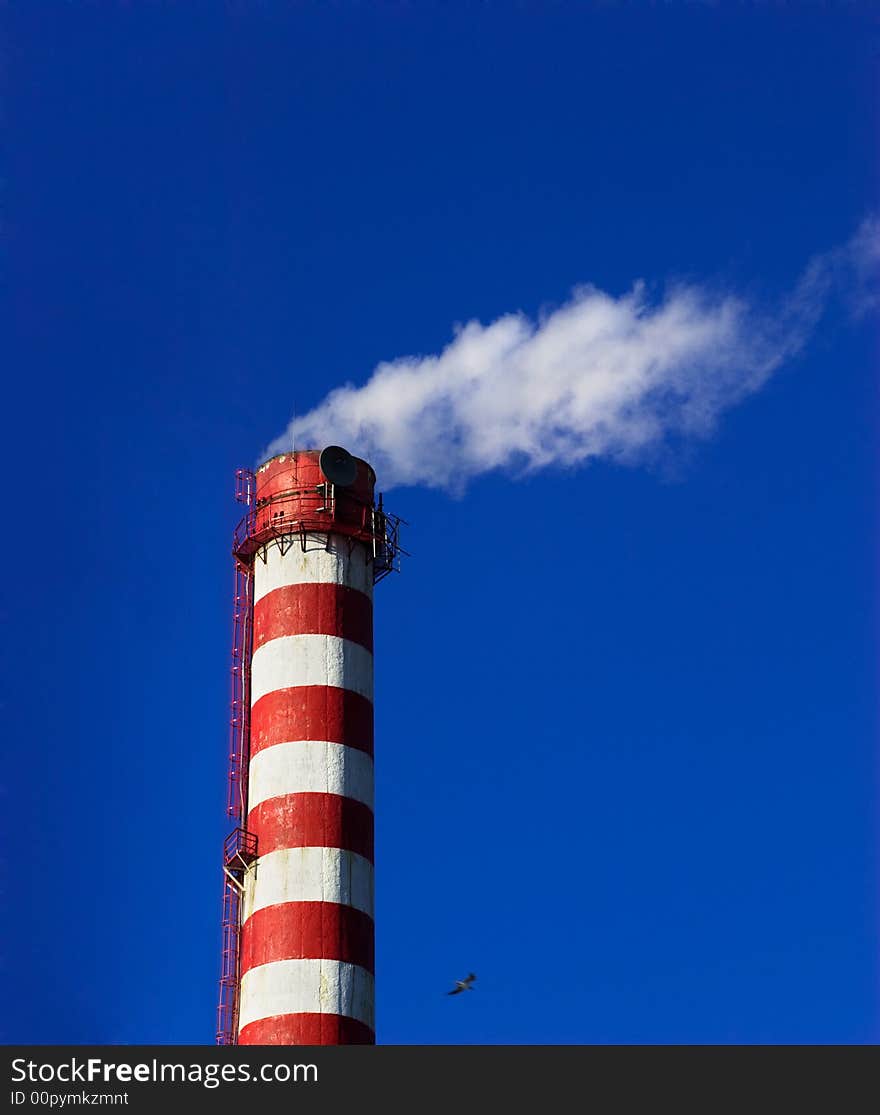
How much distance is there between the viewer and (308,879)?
170 ft

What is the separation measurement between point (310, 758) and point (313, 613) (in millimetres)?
4195

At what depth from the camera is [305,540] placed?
2207 inches

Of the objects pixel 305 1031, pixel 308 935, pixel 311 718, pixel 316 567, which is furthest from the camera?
pixel 316 567

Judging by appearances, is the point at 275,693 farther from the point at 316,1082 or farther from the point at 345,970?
the point at 316,1082

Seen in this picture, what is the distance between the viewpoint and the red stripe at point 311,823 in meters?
52.4

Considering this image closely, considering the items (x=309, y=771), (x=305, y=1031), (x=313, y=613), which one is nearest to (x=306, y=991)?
(x=305, y=1031)

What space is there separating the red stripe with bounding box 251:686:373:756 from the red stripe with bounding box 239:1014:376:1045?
24.3ft

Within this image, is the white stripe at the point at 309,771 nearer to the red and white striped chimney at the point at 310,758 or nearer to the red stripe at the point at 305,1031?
the red and white striped chimney at the point at 310,758

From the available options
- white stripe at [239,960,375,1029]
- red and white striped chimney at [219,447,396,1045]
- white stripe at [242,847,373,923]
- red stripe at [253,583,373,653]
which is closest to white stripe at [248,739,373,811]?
red and white striped chimney at [219,447,396,1045]

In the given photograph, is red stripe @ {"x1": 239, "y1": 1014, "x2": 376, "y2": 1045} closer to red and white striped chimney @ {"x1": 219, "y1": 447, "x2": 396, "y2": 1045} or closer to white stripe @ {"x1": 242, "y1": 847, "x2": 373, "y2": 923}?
red and white striped chimney @ {"x1": 219, "y1": 447, "x2": 396, "y2": 1045}

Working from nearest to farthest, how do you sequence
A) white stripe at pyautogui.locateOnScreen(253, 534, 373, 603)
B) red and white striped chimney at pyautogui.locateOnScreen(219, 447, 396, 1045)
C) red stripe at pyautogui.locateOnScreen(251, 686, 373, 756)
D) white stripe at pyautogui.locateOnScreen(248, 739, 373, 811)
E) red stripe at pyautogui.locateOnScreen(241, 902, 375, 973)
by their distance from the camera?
red and white striped chimney at pyautogui.locateOnScreen(219, 447, 396, 1045) < red stripe at pyautogui.locateOnScreen(241, 902, 375, 973) < white stripe at pyautogui.locateOnScreen(248, 739, 373, 811) < red stripe at pyautogui.locateOnScreen(251, 686, 373, 756) < white stripe at pyautogui.locateOnScreen(253, 534, 373, 603)

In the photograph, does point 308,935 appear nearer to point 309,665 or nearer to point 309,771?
point 309,771

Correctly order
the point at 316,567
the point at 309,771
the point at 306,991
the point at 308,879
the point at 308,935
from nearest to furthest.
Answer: the point at 306,991 < the point at 308,935 < the point at 308,879 < the point at 309,771 < the point at 316,567

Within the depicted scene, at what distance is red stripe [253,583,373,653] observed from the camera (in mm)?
54844
